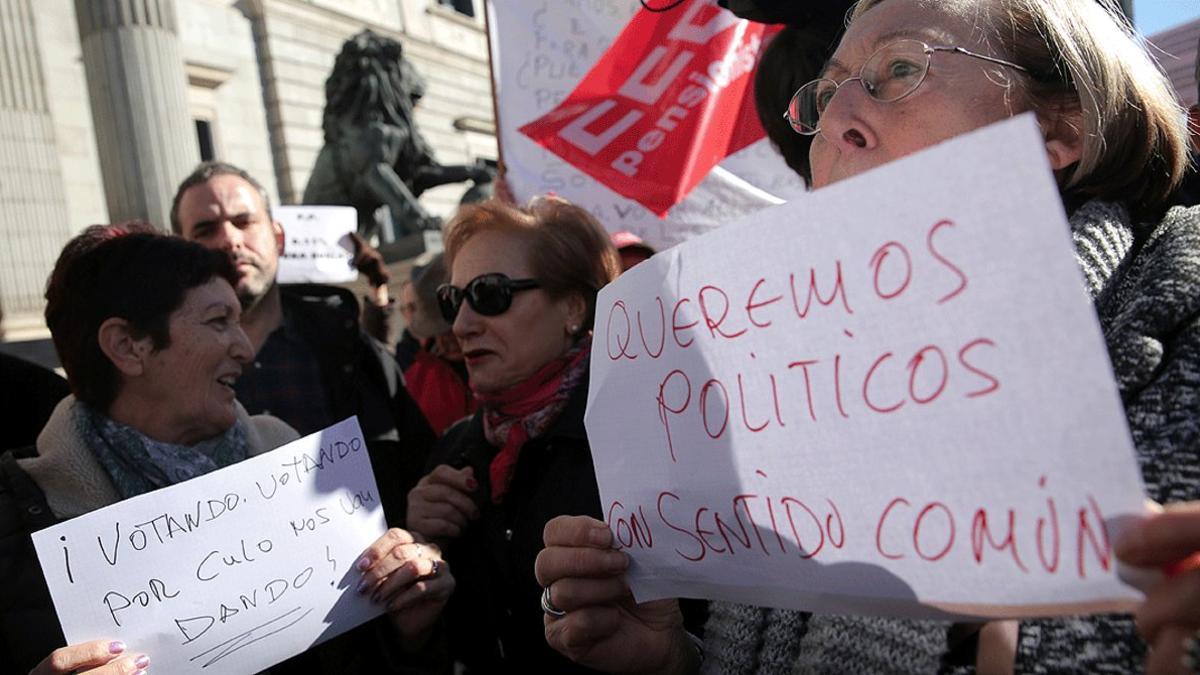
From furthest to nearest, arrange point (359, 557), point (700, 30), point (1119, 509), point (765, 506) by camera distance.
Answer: point (700, 30) < point (359, 557) < point (765, 506) < point (1119, 509)

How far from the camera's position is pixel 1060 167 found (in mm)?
1147

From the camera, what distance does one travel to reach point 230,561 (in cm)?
144

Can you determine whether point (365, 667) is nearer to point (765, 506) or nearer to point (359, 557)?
point (359, 557)

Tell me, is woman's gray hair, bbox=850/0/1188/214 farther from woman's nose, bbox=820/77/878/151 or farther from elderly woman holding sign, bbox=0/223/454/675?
elderly woman holding sign, bbox=0/223/454/675

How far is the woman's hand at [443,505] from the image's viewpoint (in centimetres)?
195

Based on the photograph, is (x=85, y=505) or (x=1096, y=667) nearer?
(x=1096, y=667)

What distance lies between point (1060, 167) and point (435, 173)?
11530mm

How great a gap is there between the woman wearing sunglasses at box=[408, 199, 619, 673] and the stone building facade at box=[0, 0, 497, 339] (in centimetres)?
795

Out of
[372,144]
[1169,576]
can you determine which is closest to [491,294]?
[1169,576]

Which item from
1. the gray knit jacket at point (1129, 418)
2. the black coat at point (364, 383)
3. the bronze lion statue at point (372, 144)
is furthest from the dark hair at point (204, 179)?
the bronze lion statue at point (372, 144)

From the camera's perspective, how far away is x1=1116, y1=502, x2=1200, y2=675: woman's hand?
2.01ft

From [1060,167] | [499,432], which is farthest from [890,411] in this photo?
[499,432]

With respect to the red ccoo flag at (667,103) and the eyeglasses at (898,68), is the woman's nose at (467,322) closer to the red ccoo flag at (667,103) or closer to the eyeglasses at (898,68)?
the red ccoo flag at (667,103)

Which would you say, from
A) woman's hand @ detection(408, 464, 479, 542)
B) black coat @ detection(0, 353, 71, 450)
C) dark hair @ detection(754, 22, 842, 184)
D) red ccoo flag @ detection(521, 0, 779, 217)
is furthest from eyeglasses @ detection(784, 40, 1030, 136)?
black coat @ detection(0, 353, 71, 450)
